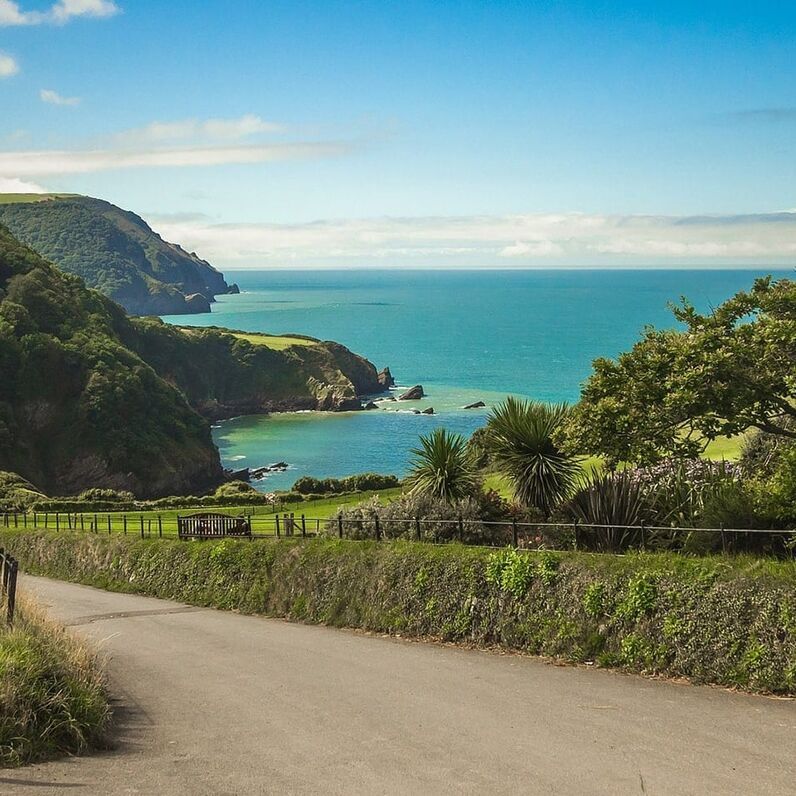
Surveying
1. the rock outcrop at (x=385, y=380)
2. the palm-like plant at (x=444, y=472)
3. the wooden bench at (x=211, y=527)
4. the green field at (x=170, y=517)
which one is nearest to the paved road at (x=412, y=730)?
the palm-like plant at (x=444, y=472)

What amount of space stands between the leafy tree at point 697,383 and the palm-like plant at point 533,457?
2.46m

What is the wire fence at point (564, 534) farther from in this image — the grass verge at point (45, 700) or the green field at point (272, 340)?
the green field at point (272, 340)

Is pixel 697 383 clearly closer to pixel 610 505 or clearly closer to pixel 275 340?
pixel 610 505

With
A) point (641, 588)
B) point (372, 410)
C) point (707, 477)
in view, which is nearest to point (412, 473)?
point (707, 477)

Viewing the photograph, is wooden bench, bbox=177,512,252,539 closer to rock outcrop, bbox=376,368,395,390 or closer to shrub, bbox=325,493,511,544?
shrub, bbox=325,493,511,544

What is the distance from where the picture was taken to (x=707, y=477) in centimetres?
1844

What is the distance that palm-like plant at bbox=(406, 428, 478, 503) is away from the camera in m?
21.2

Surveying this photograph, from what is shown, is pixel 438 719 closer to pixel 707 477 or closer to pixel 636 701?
pixel 636 701

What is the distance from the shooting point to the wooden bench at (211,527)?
30.9 metres

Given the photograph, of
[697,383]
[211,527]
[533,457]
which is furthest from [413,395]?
[697,383]

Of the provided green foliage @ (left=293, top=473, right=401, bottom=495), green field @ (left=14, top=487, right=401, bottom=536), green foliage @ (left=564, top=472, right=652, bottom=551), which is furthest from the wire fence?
green foliage @ (left=293, top=473, right=401, bottom=495)

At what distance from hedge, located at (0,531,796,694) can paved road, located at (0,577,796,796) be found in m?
0.37

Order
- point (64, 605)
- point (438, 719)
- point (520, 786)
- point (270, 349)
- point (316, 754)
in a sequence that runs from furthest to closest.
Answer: point (270, 349) → point (64, 605) → point (438, 719) → point (316, 754) → point (520, 786)

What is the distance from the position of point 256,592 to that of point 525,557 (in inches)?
266
